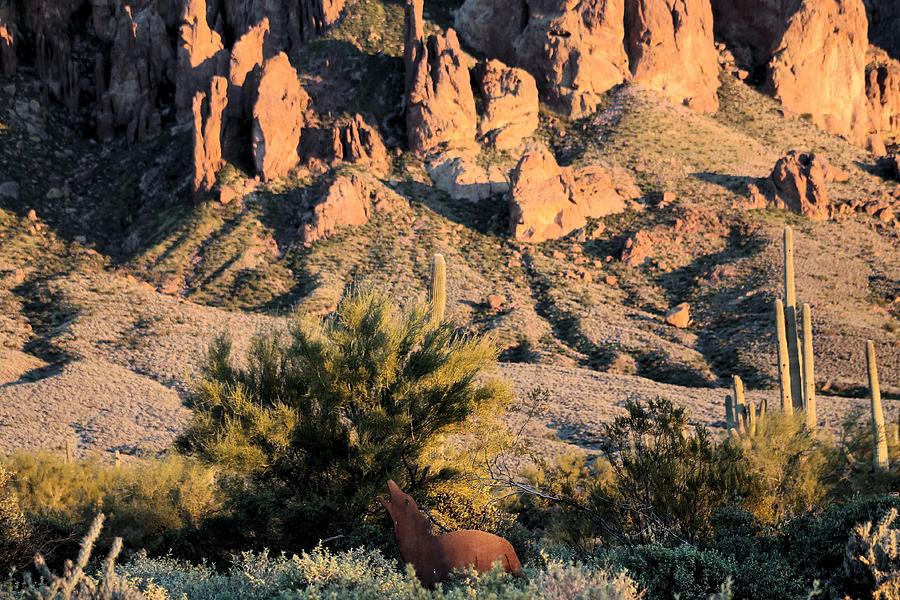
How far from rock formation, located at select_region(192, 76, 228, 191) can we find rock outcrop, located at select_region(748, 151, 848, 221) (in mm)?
34888

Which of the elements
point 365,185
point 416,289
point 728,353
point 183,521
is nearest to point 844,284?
point 728,353

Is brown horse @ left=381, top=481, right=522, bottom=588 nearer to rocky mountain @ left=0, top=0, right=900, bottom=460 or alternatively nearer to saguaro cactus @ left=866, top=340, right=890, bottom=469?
saguaro cactus @ left=866, top=340, right=890, bottom=469

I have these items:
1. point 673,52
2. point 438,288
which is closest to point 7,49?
point 673,52

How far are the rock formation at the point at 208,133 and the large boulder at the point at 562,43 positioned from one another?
22.8 metres

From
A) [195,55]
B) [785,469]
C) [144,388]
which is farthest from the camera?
[195,55]

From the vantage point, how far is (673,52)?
238 feet

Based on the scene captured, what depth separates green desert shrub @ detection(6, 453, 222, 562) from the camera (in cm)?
1549

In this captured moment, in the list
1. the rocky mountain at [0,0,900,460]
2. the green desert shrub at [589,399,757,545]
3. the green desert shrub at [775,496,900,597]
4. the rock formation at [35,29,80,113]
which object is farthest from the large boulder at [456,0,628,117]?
the green desert shrub at [775,496,900,597]

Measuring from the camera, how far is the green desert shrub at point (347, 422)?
12.8 metres

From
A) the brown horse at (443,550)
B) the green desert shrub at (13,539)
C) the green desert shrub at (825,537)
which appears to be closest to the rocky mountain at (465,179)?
the green desert shrub at (13,539)

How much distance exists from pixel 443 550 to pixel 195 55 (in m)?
74.0

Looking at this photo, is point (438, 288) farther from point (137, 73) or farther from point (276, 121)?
point (137, 73)

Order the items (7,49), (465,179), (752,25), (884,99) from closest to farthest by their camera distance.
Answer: (465,179) < (7,49) < (752,25) < (884,99)

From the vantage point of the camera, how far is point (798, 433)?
631 inches
